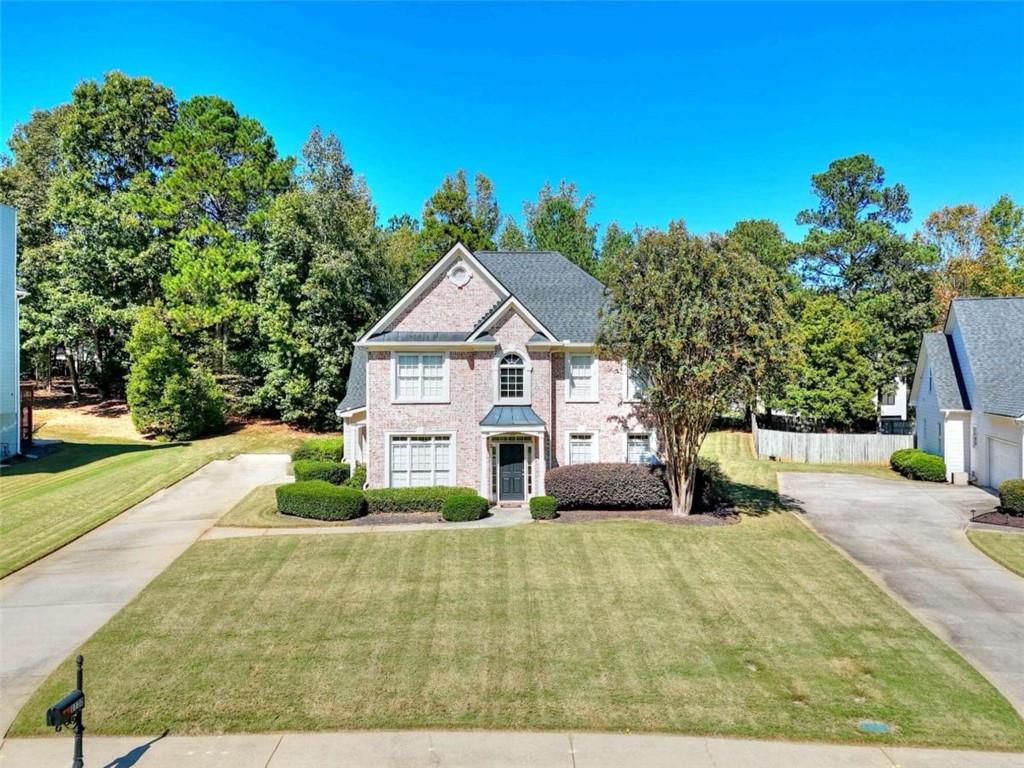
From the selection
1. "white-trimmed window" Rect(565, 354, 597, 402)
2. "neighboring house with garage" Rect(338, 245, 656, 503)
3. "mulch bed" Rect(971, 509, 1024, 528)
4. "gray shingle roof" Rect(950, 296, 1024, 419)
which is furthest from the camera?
"gray shingle roof" Rect(950, 296, 1024, 419)

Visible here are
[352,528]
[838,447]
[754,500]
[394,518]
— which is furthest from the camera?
[838,447]

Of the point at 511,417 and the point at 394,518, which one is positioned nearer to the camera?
the point at 394,518

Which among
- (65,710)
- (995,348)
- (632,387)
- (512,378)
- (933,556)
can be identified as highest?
(995,348)

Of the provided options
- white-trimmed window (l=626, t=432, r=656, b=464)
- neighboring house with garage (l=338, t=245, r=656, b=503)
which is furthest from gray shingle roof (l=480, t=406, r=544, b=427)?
white-trimmed window (l=626, t=432, r=656, b=464)

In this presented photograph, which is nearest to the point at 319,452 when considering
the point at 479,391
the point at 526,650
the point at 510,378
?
the point at 479,391

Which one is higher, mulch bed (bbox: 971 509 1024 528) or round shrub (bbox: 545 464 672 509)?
round shrub (bbox: 545 464 672 509)

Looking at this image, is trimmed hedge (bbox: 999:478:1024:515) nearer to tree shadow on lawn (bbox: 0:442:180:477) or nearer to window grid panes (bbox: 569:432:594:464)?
window grid panes (bbox: 569:432:594:464)

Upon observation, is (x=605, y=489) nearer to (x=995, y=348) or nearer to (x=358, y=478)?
(x=358, y=478)
